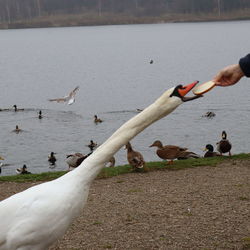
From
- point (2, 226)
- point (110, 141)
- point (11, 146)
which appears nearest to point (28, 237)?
point (2, 226)

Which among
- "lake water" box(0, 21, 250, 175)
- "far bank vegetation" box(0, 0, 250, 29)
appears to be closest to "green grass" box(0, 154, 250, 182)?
"lake water" box(0, 21, 250, 175)

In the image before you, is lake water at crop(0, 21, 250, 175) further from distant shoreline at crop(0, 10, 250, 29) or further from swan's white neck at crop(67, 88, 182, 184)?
distant shoreline at crop(0, 10, 250, 29)

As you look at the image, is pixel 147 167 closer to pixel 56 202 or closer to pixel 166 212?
pixel 166 212

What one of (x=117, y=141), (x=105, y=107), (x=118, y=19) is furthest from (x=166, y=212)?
(x=118, y=19)

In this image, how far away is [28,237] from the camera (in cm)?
530

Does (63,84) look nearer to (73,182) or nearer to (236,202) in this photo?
(236,202)

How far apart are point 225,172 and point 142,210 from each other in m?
3.44

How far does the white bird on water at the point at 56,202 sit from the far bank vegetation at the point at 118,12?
146m

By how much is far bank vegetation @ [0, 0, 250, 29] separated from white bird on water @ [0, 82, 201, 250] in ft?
478

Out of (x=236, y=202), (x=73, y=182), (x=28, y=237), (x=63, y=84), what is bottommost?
(x=63, y=84)

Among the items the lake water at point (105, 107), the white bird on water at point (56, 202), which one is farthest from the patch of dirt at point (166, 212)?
the lake water at point (105, 107)

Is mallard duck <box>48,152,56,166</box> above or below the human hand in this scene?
below

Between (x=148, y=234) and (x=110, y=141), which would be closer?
(x=110, y=141)

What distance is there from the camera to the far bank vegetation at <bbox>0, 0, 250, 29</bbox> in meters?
150
